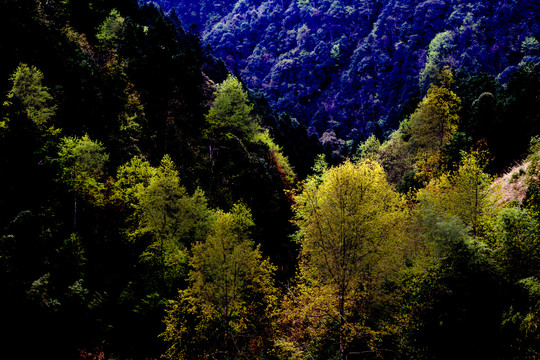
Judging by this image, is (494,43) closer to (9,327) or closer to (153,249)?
(153,249)

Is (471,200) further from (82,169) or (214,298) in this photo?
(82,169)

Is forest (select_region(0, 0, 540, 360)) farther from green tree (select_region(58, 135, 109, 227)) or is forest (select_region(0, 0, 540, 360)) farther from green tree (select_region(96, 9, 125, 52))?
green tree (select_region(96, 9, 125, 52))

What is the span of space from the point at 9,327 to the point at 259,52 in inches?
7113

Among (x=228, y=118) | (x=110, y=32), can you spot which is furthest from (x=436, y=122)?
(x=110, y=32)

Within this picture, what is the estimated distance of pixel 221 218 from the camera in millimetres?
24578

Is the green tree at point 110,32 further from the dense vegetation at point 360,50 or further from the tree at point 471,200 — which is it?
the dense vegetation at point 360,50

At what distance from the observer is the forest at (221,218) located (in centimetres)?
1128

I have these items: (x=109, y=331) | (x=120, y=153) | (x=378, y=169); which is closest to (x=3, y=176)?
(x=109, y=331)

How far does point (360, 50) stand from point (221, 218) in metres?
149

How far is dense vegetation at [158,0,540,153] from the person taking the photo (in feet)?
359

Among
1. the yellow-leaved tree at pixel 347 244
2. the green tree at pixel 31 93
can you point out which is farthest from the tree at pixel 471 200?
the green tree at pixel 31 93

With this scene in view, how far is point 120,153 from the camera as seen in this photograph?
3494 centimetres

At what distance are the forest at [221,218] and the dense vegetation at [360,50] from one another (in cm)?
7045

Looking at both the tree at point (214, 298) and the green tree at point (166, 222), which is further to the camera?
the green tree at point (166, 222)
